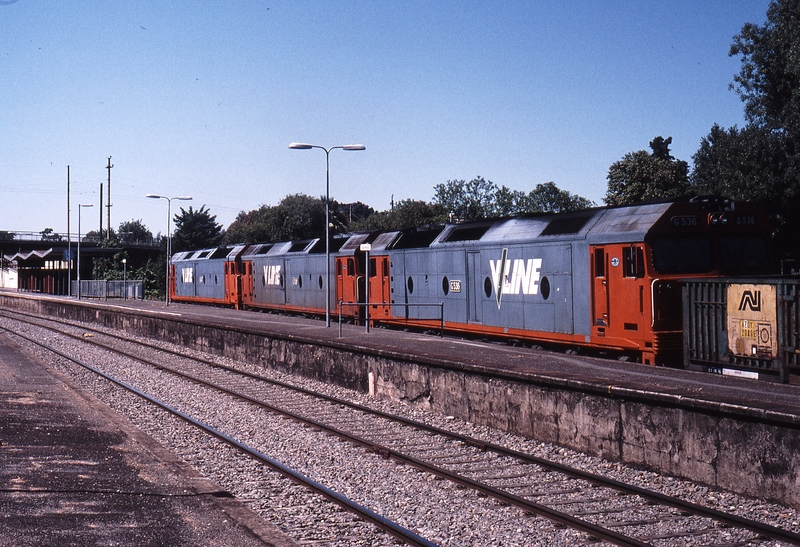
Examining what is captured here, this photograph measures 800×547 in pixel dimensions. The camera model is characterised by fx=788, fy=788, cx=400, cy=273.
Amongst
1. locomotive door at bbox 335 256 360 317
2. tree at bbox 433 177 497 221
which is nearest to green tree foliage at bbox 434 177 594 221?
tree at bbox 433 177 497 221

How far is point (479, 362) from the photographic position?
14.0 m

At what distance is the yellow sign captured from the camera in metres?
12.8

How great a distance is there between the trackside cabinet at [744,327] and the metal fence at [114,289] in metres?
55.4

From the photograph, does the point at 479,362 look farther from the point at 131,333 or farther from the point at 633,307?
the point at 131,333

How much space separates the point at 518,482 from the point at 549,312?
9.56 m

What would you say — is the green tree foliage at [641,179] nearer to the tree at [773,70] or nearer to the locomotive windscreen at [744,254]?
the tree at [773,70]

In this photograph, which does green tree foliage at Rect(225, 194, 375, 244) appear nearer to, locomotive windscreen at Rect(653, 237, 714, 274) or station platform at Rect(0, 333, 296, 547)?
locomotive windscreen at Rect(653, 237, 714, 274)

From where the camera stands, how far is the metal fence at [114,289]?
64125 millimetres

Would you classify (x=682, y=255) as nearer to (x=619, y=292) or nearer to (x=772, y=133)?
(x=619, y=292)

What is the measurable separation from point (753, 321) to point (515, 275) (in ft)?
25.6

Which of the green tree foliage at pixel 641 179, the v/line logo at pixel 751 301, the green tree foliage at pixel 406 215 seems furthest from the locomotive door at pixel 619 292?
the green tree foliage at pixel 406 215

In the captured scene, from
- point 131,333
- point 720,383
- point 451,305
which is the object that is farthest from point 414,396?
point 131,333

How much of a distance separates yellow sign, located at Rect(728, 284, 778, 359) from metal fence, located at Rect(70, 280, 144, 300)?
185ft

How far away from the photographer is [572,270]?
18047 millimetres
